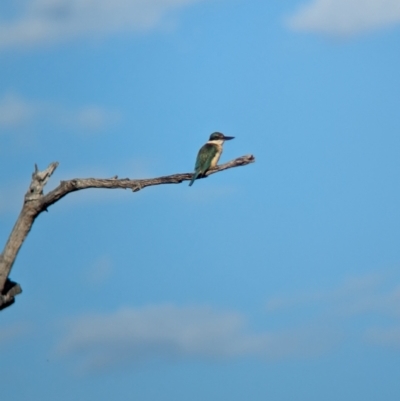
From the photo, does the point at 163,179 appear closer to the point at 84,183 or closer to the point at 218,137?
the point at 84,183

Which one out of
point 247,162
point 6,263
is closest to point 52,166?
point 6,263

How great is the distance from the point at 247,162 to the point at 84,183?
224 centimetres

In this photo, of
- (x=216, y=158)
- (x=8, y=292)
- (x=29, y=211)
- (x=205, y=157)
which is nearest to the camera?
(x=29, y=211)

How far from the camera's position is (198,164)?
16.9 meters

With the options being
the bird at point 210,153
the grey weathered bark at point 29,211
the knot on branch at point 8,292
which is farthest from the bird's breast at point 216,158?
the knot on branch at point 8,292

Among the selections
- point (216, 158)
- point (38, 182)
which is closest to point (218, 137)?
point (216, 158)

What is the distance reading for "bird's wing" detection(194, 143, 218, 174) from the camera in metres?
16.7

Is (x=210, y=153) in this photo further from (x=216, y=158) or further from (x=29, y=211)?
(x=29, y=211)

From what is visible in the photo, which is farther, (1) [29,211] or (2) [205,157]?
(2) [205,157]

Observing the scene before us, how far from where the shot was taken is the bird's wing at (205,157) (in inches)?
658

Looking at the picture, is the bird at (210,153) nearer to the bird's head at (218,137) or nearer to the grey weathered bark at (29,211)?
the bird's head at (218,137)

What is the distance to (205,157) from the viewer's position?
17125 mm

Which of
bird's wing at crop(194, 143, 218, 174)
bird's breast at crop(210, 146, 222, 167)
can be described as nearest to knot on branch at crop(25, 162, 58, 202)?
bird's wing at crop(194, 143, 218, 174)

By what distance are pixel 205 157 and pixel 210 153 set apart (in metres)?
0.28
